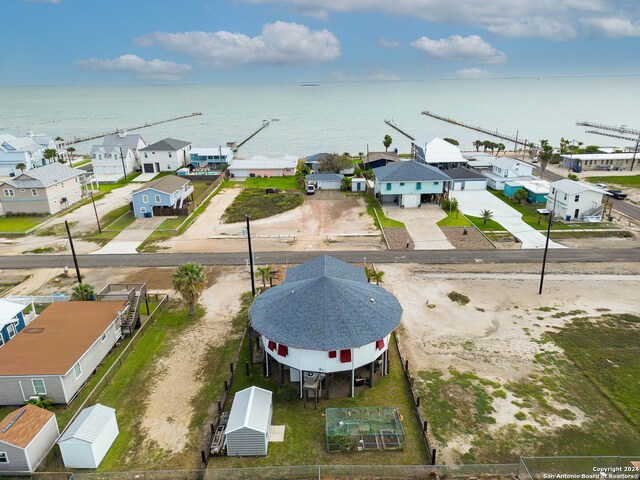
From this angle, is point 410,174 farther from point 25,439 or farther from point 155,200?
point 25,439

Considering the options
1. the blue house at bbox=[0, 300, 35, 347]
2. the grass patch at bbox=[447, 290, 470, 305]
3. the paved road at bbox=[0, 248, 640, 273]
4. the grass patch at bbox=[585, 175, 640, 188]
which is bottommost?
the grass patch at bbox=[447, 290, 470, 305]

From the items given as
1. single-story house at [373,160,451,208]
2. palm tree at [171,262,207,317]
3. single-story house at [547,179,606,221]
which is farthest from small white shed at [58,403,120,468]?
single-story house at [547,179,606,221]

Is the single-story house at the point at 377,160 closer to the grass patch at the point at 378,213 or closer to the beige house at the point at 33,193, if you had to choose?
the grass patch at the point at 378,213

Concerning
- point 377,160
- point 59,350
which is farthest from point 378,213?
point 59,350

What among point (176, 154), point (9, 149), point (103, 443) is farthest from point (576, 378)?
point (9, 149)

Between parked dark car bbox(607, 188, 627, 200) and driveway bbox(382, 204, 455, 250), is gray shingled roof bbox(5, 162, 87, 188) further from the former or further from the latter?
parked dark car bbox(607, 188, 627, 200)

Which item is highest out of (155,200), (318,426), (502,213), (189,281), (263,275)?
(155,200)
